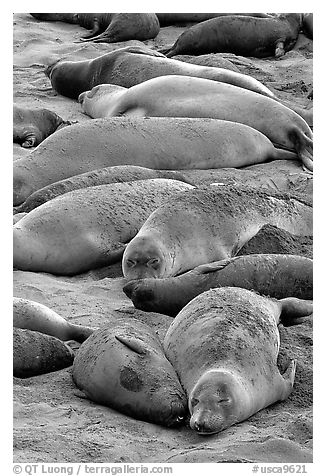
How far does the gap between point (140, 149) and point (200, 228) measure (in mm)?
1428

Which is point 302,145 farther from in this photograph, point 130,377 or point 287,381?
point 130,377

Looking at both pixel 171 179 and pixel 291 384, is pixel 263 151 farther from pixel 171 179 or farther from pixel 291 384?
pixel 291 384

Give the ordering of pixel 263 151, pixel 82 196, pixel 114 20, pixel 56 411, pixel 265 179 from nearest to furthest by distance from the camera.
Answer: pixel 56 411 < pixel 82 196 < pixel 265 179 < pixel 263 151 < pixel 114 20

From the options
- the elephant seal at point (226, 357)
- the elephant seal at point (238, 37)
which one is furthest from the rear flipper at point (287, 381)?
the elephant seal at point (238, 37)

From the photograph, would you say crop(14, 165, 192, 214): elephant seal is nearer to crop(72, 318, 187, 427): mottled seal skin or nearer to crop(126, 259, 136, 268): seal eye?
crop(126, 259, 136, 268): seal eye

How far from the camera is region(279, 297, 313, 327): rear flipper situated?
4348 millimetres

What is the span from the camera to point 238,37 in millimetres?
9367

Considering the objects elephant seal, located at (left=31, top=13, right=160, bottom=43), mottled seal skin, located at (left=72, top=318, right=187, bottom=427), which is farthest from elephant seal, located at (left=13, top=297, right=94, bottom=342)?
elephant seal, located at (left=31, top=13, right=160, bottom=43)

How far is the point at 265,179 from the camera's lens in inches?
247

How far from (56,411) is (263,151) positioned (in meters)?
3.53

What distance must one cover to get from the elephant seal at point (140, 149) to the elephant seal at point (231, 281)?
4.75ft

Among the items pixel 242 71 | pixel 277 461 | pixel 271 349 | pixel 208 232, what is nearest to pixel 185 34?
pixel 242 71

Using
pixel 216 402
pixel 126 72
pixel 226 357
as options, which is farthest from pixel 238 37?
pixel 216 402

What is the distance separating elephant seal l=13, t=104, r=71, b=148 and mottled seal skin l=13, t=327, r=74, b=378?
3166 millimetres
